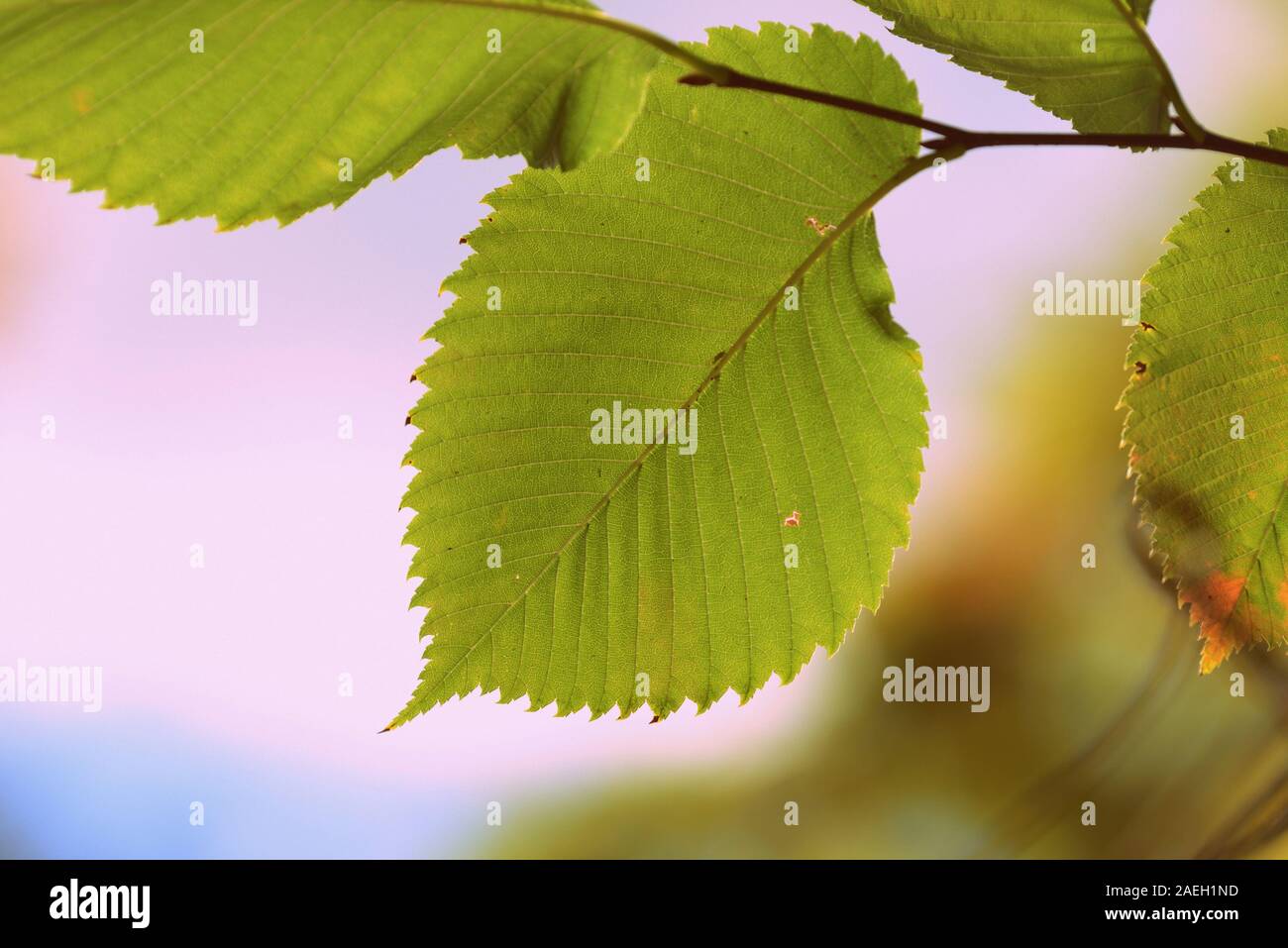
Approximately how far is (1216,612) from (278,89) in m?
0.37

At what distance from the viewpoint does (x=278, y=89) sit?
25cm

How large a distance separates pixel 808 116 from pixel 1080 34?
90 millimetres

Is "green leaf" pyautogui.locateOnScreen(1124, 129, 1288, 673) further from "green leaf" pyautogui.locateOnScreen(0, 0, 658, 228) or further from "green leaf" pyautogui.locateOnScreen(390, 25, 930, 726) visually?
"green leaf" pyautogui.locateOnScreen(0, 0, 658, 228)

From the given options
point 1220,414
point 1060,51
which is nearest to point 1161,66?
point 1060,51

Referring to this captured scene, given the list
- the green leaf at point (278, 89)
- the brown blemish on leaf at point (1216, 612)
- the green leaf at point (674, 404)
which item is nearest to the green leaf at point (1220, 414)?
the brown blemish on leaf at point (1216, 612)

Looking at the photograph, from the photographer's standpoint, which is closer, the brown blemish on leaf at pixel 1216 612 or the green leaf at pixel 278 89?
the green leaf at pixel 278 89

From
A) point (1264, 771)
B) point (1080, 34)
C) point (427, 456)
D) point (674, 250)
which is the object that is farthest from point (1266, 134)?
point (1264, 771)

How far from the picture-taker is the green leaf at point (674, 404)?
1.09 feet

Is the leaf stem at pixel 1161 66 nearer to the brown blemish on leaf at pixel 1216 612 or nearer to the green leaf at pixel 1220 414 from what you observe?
the green leaf at pixel 1220 414

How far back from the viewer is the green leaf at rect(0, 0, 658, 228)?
228 millimetres

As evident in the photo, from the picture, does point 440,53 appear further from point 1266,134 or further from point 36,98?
point 1266,134

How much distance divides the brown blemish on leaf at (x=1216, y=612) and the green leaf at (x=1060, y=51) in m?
0.17

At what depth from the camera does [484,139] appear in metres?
0.27


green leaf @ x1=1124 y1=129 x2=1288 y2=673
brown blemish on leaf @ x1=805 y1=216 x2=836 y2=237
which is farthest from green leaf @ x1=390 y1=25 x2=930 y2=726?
green leaf @ x1=1124 y1=129 x2=1288 y2=673
